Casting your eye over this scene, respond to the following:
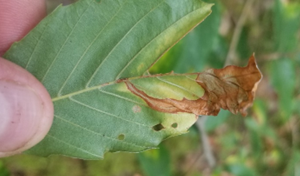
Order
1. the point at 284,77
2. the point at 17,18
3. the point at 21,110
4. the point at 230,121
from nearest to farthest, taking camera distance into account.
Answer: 1. the point at 21,110
2. the point at 17,18
3. the point at 284,77
4. the point at 230,121

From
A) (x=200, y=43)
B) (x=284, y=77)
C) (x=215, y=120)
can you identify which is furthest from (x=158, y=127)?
(x=284, y=77)

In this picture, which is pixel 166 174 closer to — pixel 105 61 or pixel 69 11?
pixel 105 61

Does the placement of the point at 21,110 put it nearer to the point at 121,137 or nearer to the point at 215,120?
the point at 121,137

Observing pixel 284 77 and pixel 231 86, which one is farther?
pixel 284 77

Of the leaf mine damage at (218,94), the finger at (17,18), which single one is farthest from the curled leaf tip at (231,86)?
the finger at (17,18)

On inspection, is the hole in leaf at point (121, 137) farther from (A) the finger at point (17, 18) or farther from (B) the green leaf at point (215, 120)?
(B) the green leaf at point (215, 120)

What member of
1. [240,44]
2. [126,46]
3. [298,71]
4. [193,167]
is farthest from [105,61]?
[298,71]

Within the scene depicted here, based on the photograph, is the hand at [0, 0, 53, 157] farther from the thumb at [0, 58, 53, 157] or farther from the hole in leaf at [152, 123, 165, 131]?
the hole in leaf at [152, 123, 165, 131]
